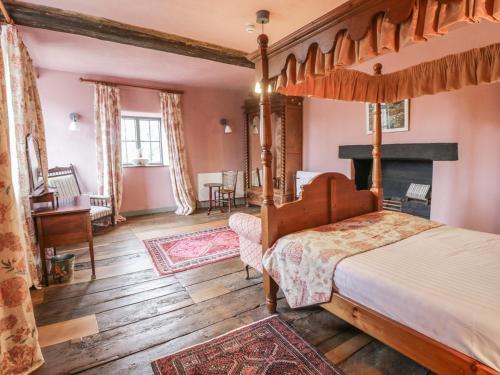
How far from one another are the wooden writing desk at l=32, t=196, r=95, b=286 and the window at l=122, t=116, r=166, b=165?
2.75 metres

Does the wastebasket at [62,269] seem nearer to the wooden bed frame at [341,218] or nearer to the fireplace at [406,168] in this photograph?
the wooden bed frame at [341,218]

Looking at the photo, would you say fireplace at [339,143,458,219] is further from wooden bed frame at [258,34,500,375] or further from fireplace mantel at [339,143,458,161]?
wooden bed frame at [258,34,500,375]

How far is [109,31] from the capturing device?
Result: 3020 millimetres

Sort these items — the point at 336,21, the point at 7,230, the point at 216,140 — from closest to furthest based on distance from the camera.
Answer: the point at 7,230
the point at 336,21
the point at 216,140

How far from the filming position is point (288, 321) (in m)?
1.96

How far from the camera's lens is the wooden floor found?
161 centimetres

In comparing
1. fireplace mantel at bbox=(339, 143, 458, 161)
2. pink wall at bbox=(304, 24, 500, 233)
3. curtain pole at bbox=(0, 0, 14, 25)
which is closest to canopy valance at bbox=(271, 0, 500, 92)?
pink wall at bbox=(304, 24, 500, 233)

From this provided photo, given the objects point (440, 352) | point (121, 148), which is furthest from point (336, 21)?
point (121, 148)

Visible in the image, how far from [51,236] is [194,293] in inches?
55.3

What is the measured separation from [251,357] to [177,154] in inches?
171

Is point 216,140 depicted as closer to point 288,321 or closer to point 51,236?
point 51,236

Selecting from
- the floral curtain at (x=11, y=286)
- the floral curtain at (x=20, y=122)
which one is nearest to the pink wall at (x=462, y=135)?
the floral curtain at (x=11, y=286)

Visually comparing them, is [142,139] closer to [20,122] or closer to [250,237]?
[20,122]

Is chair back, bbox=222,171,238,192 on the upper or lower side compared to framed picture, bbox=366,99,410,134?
lower
